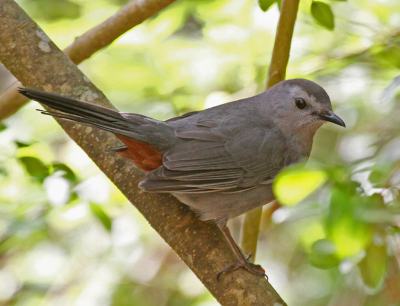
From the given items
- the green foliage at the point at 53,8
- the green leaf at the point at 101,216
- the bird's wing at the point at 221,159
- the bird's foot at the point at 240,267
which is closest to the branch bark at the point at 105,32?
the bird's wing at the point at 221,159

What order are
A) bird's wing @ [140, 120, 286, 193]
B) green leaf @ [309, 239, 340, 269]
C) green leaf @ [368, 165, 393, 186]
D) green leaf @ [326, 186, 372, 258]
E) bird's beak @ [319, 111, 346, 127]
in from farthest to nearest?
bird's beak @ [319, 111, 346, 127]
bird's wing @ [140, 120, 286, 193]
green leaf @ [309, 239, 340, 269]
green leaf @ [368, 165, 393, 186]
green leaf @ [326, 186, 372, 258]

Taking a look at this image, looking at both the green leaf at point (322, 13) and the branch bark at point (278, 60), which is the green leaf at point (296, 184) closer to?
the green leaf at point (322, 13)

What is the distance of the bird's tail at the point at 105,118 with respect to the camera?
9.50 ft

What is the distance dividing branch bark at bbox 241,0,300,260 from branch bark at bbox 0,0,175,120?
1.78ft

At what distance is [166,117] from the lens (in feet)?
13.8

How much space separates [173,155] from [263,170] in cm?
46

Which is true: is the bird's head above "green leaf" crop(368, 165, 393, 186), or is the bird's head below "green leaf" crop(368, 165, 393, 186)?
below

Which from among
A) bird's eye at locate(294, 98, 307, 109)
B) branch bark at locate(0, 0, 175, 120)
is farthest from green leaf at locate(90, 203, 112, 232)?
bird's eye at locate(294, 98, 307, 109)

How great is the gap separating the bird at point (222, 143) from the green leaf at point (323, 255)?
0.52m

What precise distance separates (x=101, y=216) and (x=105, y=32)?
2.89ft

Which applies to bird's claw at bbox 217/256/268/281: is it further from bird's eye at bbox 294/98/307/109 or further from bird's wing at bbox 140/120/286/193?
bird's eye at bbox 294/98/307/109

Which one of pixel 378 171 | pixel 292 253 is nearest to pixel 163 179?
pixel 378 171

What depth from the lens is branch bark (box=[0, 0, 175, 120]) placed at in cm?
348

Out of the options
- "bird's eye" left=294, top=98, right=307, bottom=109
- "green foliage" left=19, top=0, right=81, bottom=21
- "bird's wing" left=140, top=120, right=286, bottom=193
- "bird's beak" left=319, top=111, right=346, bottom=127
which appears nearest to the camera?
"bird's wing" left=140, top=120, right=286, bottom=193
